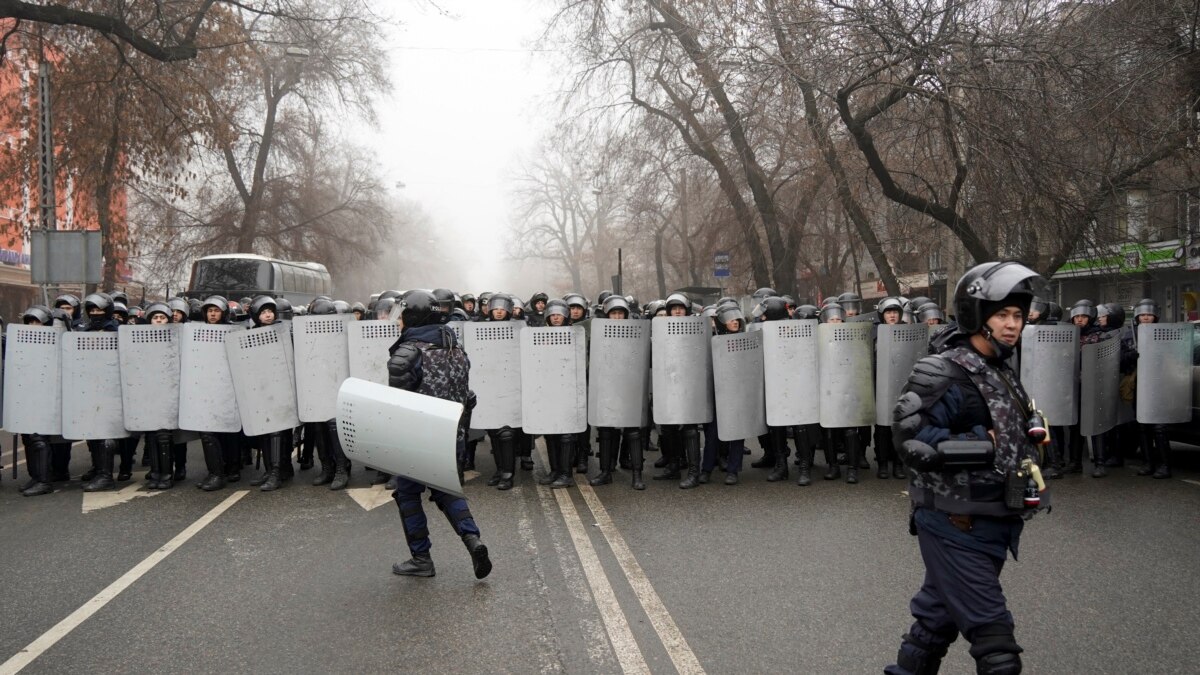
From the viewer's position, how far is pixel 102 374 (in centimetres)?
879

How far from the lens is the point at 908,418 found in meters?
3.22

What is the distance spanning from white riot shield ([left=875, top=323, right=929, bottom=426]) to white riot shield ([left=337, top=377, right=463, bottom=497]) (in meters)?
4.92

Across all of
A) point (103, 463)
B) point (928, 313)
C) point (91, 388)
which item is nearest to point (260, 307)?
point (91, 388)

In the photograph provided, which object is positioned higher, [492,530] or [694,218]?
[694,218]

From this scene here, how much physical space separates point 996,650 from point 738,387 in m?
5.72

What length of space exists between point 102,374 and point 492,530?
462 cm

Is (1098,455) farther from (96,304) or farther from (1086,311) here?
(96,304)

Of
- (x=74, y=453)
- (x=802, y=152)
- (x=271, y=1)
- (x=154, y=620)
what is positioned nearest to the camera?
(x=154, y=620)

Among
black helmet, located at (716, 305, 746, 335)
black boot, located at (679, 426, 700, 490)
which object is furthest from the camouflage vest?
black helmet, located at (716, 305, 746, 335)

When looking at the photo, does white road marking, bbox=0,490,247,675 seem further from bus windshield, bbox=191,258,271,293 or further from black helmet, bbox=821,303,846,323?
bus windshield, bbox=191,258,271,293

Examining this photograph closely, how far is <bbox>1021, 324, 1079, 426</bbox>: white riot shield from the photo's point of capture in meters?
8.80

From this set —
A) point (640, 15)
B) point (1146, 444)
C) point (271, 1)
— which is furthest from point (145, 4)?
point (1146, 444)

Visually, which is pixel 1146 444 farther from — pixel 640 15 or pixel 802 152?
pixel 640 15

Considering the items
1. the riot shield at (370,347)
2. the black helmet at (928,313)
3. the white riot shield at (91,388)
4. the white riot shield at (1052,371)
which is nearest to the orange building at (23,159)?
the white riot shield at (91,388)
